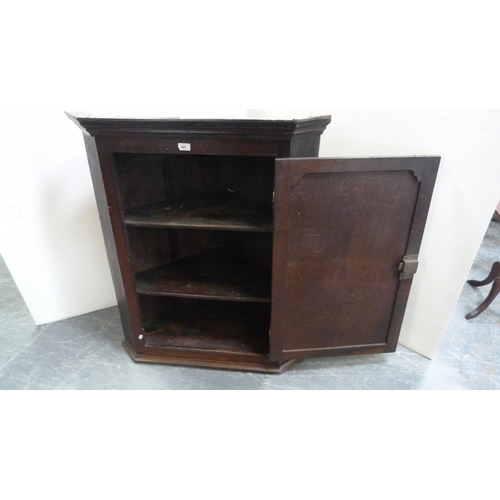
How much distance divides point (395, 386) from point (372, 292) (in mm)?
495

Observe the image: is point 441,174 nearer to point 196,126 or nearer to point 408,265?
point 408,265

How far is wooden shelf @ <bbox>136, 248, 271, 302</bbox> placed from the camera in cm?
152

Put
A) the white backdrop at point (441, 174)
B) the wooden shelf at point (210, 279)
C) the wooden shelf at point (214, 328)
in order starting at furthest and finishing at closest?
the wooden shelf at point (214, 328)
the wooden shelf at point (210, 279)
the white backdrop at point (441, 174)

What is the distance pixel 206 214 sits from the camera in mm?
1474

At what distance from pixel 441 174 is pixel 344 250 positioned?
52 centimetres

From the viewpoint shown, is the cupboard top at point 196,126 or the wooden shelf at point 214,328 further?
the wooden shelf at point 214,328

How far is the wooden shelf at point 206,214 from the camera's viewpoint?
54.1 inches

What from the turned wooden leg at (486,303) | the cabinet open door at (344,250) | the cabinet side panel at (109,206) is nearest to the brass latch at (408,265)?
the cabinet open door at (344,250)

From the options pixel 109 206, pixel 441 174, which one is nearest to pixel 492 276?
pixel 441 174

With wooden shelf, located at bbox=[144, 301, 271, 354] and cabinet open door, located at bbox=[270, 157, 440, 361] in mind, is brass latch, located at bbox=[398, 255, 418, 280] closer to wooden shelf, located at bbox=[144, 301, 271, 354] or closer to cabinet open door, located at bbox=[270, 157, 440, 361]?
cabinet open door, located at bbox=[270, 157, 440, 361]

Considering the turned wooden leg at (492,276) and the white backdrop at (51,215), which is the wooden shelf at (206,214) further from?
the turned wooden leg at (492,276)

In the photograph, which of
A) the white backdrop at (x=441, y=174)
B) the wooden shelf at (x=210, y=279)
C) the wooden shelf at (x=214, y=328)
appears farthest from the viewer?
the wooden shelf at (x=214, y=328)

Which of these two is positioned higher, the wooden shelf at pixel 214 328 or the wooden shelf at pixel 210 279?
the wooden shelf at pixel 210 279

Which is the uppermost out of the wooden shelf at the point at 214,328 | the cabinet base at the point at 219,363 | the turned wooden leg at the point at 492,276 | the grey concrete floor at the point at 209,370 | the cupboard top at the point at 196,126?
the cupboard top at the point at 196,126
